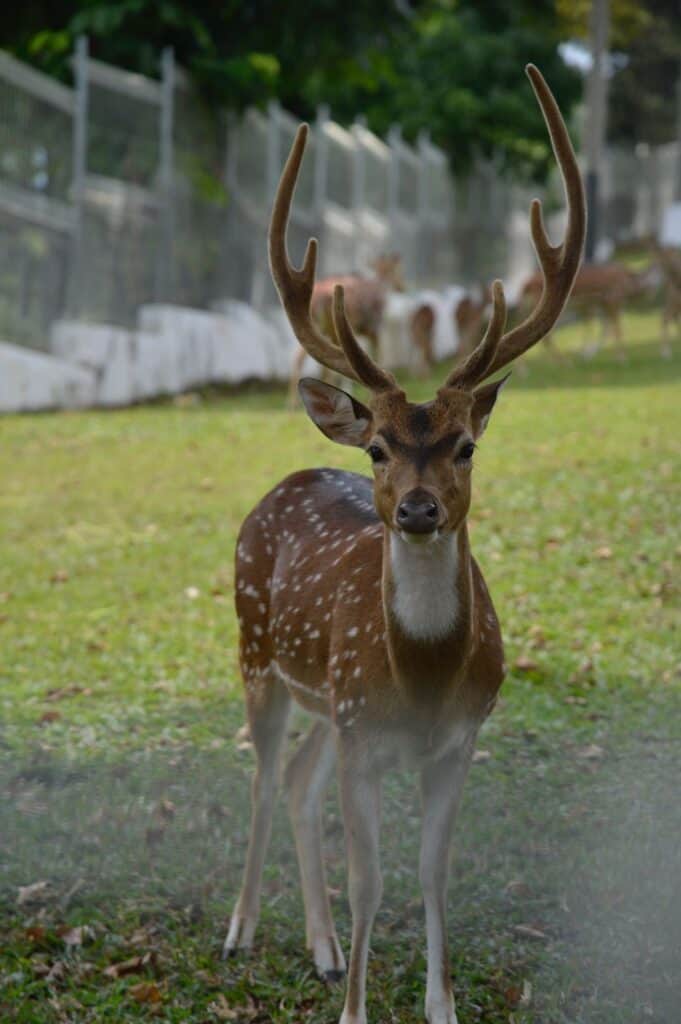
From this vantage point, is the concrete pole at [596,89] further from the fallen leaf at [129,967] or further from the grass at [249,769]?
the fallen leaf at [129,967]

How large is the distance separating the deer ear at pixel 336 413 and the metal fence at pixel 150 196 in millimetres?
11106

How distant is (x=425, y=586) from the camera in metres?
4.03

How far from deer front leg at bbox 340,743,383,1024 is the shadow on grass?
240 mm

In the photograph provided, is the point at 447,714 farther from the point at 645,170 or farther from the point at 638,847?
the point at 645,170

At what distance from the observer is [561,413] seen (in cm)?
1417

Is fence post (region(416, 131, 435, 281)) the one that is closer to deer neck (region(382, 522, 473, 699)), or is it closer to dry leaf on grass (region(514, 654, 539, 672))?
dry leaf on grass (region(514, 654, 539, 672))

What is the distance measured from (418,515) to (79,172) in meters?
12.8

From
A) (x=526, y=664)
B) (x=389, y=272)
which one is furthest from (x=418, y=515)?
(x=389, y=272)

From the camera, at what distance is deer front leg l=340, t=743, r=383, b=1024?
4277 millimetres

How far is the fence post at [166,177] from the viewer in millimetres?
17141

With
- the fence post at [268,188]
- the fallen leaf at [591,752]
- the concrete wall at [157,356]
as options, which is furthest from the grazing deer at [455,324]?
the fallen leaf at [591,752]

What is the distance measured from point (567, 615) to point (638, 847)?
109 inches

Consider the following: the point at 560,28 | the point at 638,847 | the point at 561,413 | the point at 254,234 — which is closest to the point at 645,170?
the point at 560,28

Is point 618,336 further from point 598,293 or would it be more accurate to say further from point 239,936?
point 239,936
